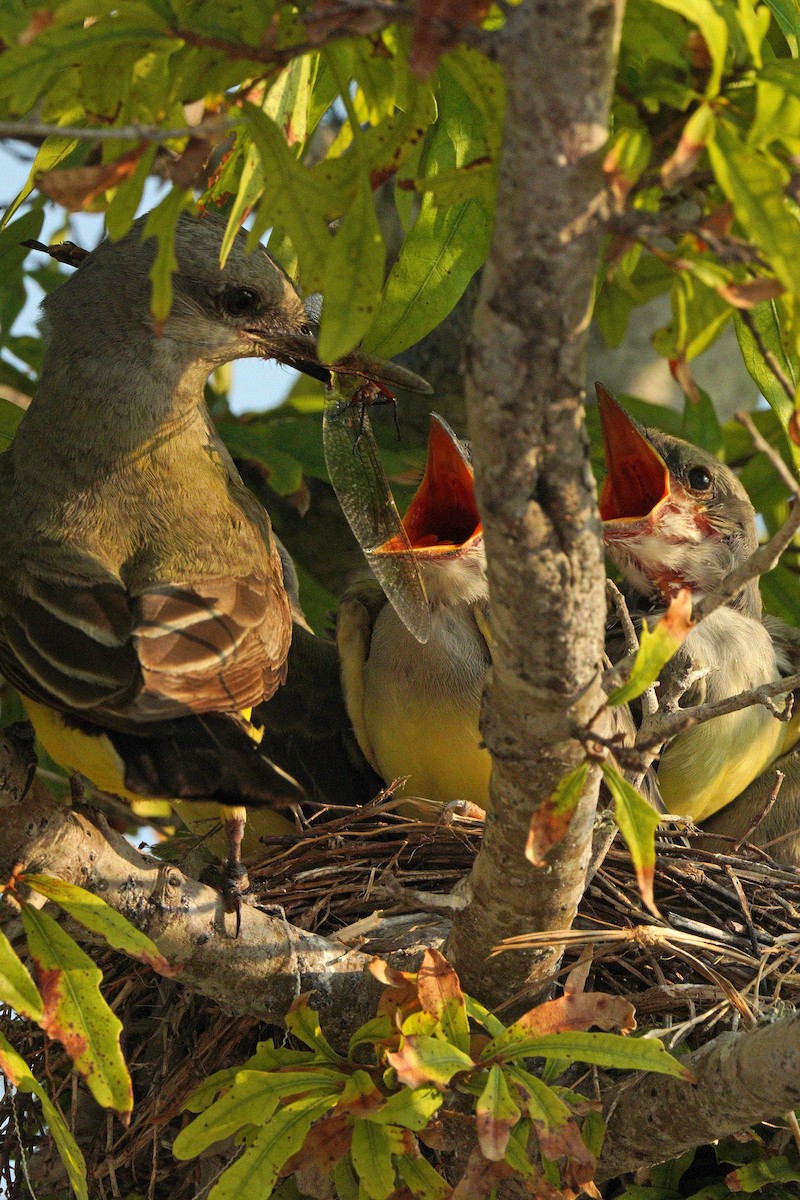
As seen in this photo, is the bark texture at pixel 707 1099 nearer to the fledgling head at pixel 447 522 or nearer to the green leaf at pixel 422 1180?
the green leaf at pixel 422 1180

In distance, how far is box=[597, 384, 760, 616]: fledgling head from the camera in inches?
183

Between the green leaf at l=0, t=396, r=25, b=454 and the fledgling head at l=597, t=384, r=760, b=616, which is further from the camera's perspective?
the fledgling head at l=597, t=384, r=760, b=616

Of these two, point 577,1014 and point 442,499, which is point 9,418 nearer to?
point 442,499

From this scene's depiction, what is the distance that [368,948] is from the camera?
10.9 feet

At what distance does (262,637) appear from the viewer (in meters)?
3.25

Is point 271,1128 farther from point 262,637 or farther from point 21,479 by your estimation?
point 21,479

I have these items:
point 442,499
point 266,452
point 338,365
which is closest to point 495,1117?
point 338,365

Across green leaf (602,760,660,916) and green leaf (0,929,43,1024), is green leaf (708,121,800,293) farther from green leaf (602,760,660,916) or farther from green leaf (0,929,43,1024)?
green leaf (0,929,43,1024)

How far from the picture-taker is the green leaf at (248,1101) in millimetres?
2562

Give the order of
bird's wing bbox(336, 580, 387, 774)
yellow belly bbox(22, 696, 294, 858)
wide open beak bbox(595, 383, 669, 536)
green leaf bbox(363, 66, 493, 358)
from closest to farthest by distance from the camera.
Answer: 1. yellow belly bbox(22, 696, 294, 858)
2. green leaf bbox(363, 66, 493, 358)
3. bird's wing bbox(336, 580, 387, 774)
4. wide open beak bbox(595, 383, 669, 536)

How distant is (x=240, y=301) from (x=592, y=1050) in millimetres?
2238

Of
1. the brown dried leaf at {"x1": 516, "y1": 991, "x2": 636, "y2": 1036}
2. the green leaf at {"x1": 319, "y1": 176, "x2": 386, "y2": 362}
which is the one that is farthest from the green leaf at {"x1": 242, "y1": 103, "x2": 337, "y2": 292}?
the brown dried leaf at {"x1": 516, "y1": 991, "x2": 636, "y2": 1036}

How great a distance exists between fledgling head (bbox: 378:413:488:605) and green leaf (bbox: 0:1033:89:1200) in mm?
2087

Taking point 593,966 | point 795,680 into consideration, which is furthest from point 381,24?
point 593,966
